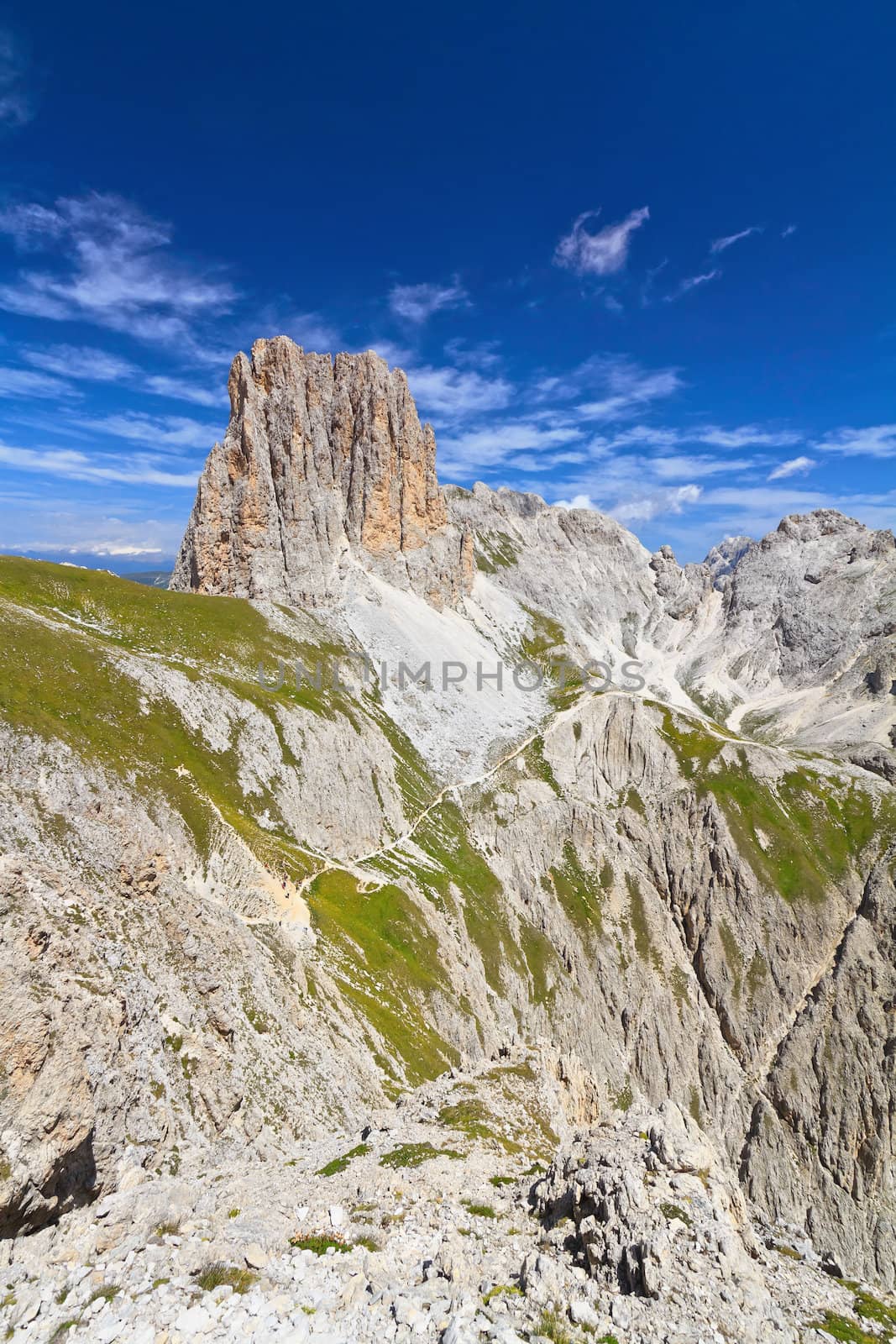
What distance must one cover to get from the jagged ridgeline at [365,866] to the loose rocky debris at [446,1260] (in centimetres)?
457

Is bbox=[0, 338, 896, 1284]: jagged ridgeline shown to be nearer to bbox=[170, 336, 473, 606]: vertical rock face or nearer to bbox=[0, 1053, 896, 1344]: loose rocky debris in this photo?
bbox=[170, 336, 473, 606]: vertical rock face

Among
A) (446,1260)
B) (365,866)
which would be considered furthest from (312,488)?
(446,1260)

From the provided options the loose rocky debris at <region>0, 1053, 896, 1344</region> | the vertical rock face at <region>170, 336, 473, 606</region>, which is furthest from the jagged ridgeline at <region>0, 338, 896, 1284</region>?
the loose rocky debris at <region>0, 1053, 896, 1344</region>

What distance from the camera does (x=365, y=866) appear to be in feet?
247

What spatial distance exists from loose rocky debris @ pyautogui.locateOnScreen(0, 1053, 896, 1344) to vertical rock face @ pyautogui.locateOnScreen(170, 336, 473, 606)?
118839mm

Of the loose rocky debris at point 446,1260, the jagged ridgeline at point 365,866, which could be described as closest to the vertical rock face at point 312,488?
the jagged ridgeline at point 365,866

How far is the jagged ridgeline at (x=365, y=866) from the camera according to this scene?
2938cm

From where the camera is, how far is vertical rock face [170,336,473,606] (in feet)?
434

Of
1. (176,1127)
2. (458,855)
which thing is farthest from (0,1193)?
(458,855)

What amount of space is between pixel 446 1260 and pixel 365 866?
60.4 metres

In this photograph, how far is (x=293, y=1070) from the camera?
119 ft

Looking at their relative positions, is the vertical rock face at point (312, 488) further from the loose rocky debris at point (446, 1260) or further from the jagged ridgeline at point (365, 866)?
the loose rocky debris at point (446, 1260)

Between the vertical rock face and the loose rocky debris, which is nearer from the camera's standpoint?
the loose rocky debris

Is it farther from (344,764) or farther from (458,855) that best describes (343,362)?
(458,855)
